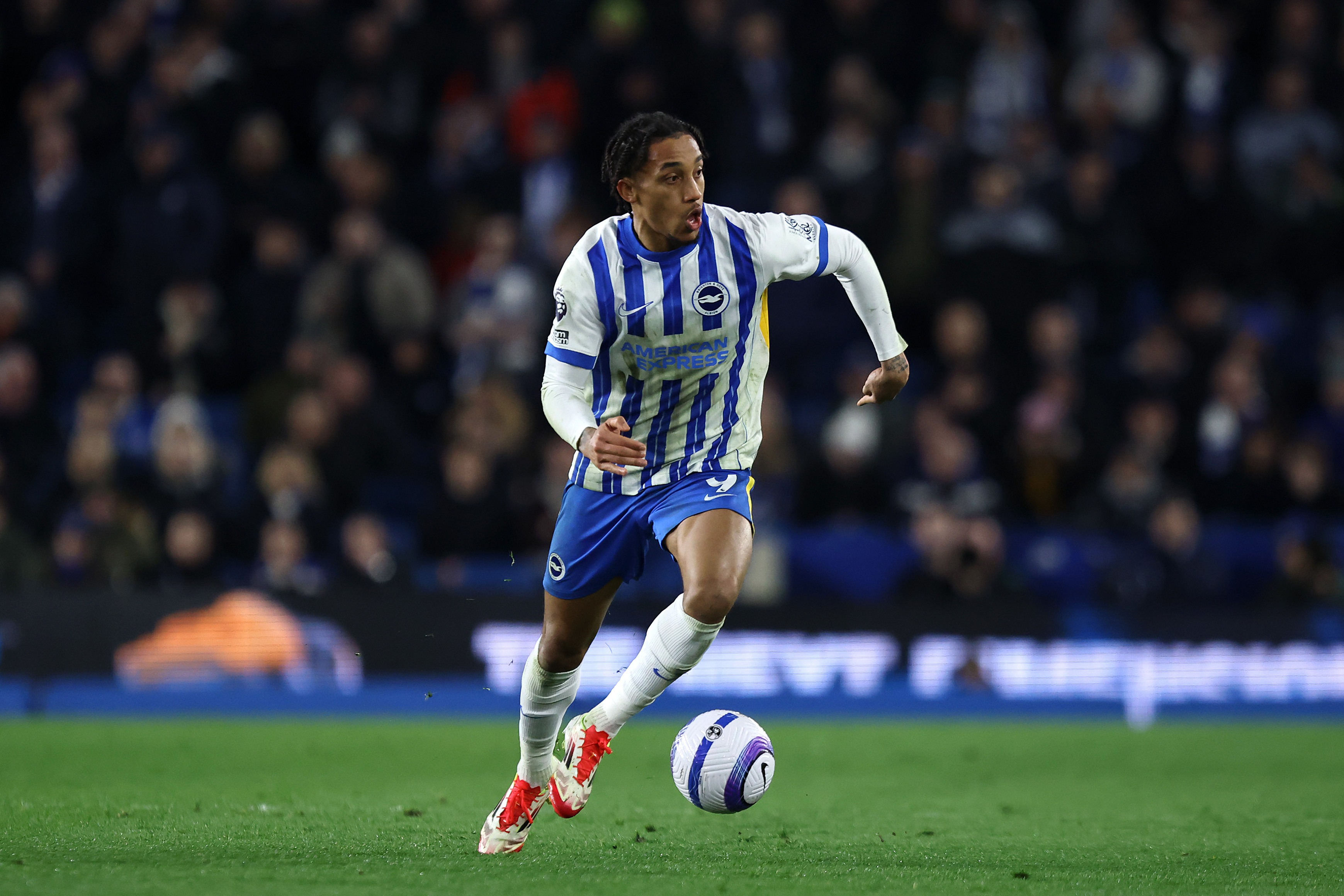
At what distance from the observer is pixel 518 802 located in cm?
602

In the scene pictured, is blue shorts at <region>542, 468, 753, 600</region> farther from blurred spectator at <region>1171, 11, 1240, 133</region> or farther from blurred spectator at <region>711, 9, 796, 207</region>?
blurred spectator at <region>1171, 11, 1240, 133</region>

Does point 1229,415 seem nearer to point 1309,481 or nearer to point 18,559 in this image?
point 1309,481

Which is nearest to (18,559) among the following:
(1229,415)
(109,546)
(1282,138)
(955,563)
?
(109,546)

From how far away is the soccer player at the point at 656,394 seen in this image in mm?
5820

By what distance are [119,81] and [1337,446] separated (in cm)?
1072

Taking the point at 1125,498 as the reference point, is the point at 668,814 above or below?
below

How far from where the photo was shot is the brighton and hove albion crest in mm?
5875

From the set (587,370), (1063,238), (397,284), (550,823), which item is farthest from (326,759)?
(1063,238)

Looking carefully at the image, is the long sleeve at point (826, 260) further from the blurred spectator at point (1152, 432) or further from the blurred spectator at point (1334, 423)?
the blurred spectator at point (1334, 423)

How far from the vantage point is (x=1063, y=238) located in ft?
45.7

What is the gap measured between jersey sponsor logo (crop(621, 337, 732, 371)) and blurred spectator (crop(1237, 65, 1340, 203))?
32.8 feet

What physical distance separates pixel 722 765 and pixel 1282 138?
1083 centimetres

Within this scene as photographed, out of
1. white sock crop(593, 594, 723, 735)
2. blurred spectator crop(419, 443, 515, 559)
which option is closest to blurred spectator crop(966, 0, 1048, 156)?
blurred spectator crop(419, 443, 515, 559)

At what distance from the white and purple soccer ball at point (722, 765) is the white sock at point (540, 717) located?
0.54 metres
